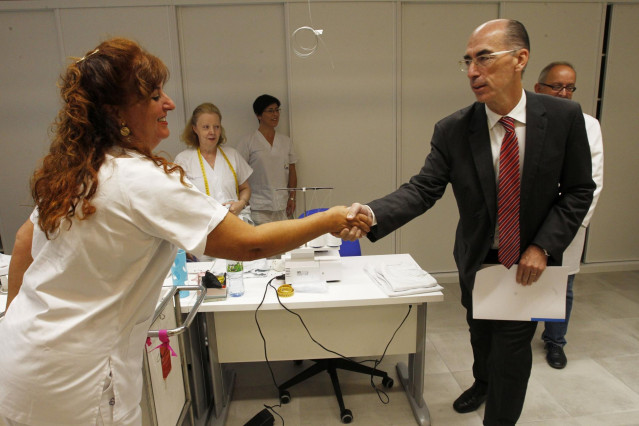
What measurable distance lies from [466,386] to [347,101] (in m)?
2.39

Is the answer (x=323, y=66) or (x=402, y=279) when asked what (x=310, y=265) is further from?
(x=323, y=66)

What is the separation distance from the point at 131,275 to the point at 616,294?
3.90 m

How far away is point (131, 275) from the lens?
930 millimetres

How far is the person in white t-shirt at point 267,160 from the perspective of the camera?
3385 mm

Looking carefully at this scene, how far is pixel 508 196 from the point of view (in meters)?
1.49

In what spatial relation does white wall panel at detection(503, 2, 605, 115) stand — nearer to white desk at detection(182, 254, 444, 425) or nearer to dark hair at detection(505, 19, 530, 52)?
dark hair at detection(505, 19, 530, 52)

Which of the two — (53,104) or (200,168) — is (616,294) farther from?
(53,104)

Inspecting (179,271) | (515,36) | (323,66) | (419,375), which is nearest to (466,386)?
(419,375)

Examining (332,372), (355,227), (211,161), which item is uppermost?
(211,161)

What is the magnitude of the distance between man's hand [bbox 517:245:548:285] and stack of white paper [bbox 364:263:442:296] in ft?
1.48

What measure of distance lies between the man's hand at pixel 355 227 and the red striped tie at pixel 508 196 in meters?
0.48

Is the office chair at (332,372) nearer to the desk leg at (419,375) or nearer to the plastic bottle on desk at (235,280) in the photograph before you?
the desk leg at (419,375)

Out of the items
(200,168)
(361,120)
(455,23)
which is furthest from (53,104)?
(455,23)

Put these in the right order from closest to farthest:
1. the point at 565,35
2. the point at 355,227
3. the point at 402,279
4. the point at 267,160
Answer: the point at 355,227 → the point at 402,279 → the point at 267,160 → the point at 565,35
